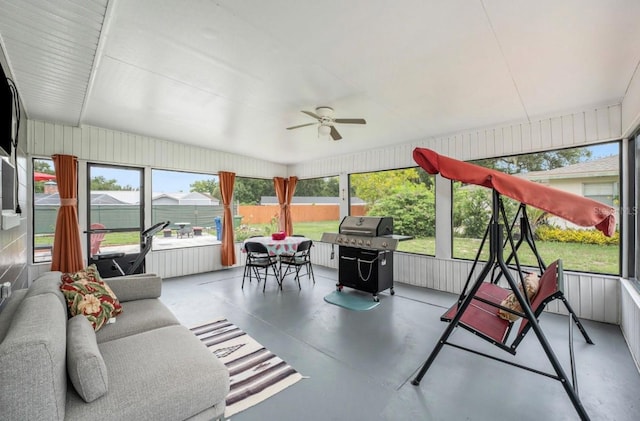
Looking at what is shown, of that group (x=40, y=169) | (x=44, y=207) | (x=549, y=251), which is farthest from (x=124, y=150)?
(x=549, y=251)

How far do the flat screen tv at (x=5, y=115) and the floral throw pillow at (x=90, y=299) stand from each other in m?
1.03

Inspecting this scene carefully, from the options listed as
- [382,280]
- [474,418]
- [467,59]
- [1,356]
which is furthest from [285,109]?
[474,418]

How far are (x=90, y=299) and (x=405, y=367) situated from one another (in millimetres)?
2573

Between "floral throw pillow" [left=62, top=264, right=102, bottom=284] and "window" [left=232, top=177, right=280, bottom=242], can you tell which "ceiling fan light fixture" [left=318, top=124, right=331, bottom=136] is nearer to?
"floral throw pillow" [left=62, top=264, right=102, bottom=284]

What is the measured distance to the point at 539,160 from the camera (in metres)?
3.85

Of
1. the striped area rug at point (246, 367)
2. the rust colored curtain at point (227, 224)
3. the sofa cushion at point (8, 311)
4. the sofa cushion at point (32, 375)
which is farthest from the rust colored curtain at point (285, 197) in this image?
the sofa cushion at point (32, 375)

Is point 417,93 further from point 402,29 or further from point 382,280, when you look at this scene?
point 382,280

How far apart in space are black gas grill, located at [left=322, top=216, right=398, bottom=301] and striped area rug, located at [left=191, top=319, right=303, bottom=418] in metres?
1.89

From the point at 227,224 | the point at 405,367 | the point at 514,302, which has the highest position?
the point at 227,224

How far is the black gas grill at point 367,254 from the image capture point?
402 cm

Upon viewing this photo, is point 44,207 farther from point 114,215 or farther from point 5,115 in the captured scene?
point 5,115

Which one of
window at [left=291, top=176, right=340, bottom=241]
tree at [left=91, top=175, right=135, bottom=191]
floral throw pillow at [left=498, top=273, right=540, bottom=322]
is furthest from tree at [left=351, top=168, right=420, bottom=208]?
tree at [left=91, top=175, right=135, bottom=191]

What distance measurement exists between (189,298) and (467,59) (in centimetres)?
447

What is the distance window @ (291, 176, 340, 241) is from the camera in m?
7.14
